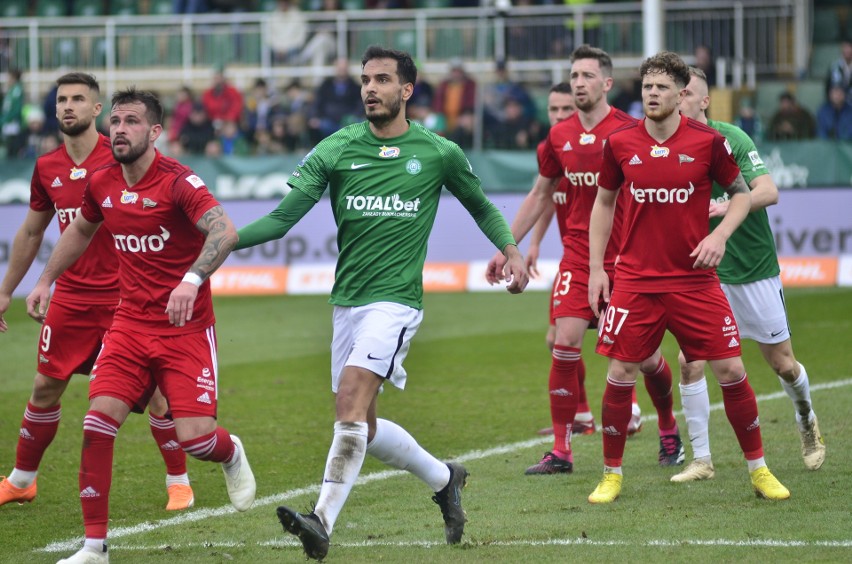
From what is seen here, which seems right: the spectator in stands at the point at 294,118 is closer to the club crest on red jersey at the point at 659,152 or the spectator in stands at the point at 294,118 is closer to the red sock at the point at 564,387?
the red sock at the point at 564,387

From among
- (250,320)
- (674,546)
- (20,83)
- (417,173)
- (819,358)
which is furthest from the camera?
(20,83)

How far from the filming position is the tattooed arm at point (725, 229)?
707 cm

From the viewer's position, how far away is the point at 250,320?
690 inches

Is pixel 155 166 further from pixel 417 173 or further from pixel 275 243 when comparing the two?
pixel 275 243

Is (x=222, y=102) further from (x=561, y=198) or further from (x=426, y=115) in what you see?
(x=561, y=198)

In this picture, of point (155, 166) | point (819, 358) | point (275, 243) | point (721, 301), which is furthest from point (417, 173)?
point (275, 243)

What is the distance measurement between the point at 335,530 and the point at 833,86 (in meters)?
16.9

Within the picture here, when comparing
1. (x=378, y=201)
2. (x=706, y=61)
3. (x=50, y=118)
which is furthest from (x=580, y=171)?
(x=50, y=118)

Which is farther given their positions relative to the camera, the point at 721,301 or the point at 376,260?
the point at 721,301

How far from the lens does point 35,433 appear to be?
7945 millimetres

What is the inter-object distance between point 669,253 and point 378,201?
5.55 feet

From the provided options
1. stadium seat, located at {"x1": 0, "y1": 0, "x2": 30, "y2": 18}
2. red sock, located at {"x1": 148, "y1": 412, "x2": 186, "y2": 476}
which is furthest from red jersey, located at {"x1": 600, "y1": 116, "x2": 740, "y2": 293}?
stadium seat, located at {"x1": 0, "y1": 0, "x2": 30, "y2": 18}

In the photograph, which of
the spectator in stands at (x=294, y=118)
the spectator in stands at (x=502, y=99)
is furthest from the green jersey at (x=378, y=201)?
the spectator in stands at (x=294, y=118)

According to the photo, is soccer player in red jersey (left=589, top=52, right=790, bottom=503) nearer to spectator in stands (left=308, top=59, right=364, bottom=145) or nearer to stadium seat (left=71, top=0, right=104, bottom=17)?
spectator in stands (left=308, top=59, right=364, bottom=145)
